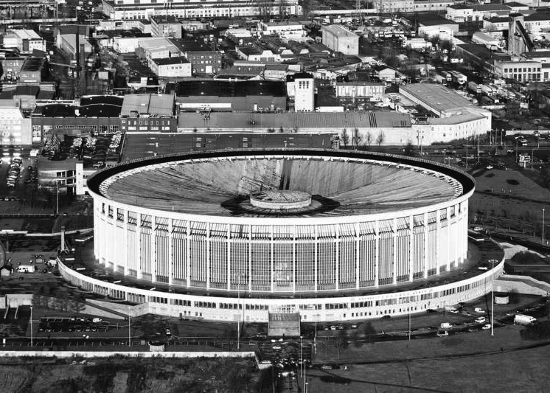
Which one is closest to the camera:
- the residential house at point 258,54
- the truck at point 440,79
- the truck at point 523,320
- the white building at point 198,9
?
the truck at point 523,320

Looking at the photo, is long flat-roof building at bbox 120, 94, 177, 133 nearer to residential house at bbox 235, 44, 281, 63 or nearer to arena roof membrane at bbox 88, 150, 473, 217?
residential house at bbox 235, 44, 281, 63

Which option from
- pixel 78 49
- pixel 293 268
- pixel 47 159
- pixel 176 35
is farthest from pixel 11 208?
pixel 176 35

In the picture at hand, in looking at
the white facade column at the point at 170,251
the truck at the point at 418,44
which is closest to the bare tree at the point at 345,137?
the truck at the point at 418,44

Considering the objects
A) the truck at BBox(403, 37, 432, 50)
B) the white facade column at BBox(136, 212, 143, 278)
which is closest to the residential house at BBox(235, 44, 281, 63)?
the truck at BBox(403, 37, 432, 50)

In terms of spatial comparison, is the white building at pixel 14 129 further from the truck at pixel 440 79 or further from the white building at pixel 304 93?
the truck at pixel 440 79

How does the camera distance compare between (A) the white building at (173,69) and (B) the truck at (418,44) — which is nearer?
(A) the white building at (173,69)

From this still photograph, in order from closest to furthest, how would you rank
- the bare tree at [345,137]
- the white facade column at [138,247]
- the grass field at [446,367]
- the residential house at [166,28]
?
1. the grass field at [446,367]
2. the white facade column at [138,247]
3. the bare tree at [345,137]
4. the residential house at [166,28]

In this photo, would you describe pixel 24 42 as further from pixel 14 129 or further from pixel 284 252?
pixel 284 252
